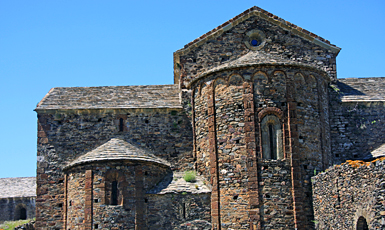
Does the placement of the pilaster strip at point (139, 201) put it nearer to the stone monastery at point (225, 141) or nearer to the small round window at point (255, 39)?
the stone monastery at point (225, 141)

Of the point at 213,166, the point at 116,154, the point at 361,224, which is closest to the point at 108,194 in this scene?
the point at 116,154

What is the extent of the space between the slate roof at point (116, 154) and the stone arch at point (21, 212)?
17.8 metres

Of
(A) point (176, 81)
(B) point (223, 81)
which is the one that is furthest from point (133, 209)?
(A) point (176, 81)

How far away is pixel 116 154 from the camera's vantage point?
23.2m

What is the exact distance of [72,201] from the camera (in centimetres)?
2314

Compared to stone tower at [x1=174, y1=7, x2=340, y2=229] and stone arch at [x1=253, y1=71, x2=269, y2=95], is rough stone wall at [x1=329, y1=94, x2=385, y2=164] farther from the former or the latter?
stone arch at [x1=253, y1=71, x2=269, y2=95]

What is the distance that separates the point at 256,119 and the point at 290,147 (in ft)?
5.77

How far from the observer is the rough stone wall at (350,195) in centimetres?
1572

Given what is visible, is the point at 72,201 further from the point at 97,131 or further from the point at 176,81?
the point at 176,81

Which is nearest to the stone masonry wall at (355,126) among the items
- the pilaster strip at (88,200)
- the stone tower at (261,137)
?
the stone tower at (261,137)

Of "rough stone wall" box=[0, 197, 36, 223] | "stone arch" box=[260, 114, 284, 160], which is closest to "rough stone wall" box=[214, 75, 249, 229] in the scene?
"stone arch" box=[260, 114, 284, 160]

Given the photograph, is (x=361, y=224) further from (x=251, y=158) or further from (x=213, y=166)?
(x=213, y=166)

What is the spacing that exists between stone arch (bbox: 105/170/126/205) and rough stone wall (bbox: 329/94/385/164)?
9534 millimetres

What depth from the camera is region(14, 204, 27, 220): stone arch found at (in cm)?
3981
